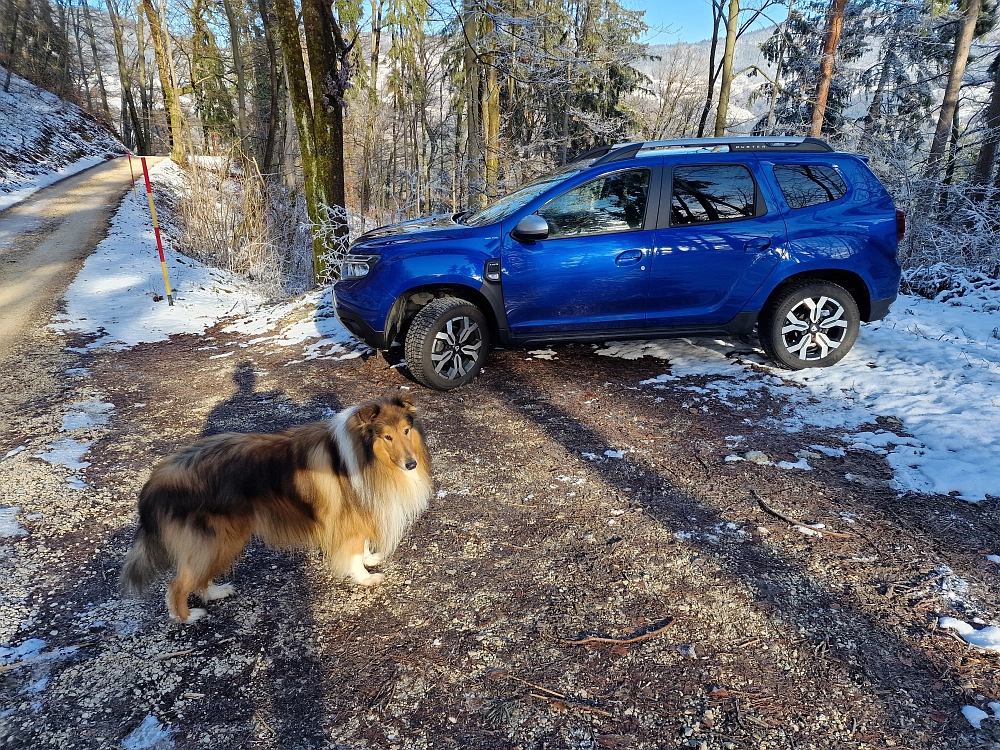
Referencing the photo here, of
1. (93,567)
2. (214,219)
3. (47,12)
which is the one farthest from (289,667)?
(47,12)

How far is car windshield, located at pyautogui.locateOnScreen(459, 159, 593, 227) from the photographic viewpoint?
550 cm

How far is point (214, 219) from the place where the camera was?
12.7m

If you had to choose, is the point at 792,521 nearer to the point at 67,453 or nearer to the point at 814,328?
the point at 814,328

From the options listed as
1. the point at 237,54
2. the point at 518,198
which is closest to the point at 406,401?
Answer: the point at 518,198

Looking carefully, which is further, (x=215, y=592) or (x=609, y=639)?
(x=215, y=592)

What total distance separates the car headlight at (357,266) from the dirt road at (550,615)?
6.37 feet

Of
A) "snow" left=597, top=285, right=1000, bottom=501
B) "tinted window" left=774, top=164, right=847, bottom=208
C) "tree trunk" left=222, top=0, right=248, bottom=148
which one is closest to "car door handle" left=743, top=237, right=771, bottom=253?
"tinted window" left=774, top=164, right=847, bottom=208

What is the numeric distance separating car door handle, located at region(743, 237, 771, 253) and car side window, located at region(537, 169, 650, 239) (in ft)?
3.45

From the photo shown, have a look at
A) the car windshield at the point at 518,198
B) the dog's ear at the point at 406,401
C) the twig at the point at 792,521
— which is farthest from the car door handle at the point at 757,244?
the dog's ear at the point at 406,401

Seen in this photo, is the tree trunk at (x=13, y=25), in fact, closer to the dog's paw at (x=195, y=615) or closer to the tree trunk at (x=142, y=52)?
the tree trunk at (x=142, y=52)

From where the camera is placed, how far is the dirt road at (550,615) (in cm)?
218

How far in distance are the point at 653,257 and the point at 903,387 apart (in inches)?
103

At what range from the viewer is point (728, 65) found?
54.6ft

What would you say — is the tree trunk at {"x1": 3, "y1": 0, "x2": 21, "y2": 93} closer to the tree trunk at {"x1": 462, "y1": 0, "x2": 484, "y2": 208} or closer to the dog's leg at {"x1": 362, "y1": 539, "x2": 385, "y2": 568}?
the tree trunk at {"x1": 462, "y1": 0, "x2": 484, "y2": 208}
